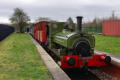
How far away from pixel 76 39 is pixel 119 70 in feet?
7.50

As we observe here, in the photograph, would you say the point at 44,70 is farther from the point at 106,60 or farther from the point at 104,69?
the point at 104,69

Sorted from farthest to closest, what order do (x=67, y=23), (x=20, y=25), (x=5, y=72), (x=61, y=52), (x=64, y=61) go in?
(x=20, y=25), (x=67, y=23), (x=61, y=52), (x=64, y=61), (x=5, y=72)

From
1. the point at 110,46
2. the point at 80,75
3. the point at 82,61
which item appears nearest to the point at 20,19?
the point at 110,46

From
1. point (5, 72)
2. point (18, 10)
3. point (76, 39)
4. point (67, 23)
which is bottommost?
point (5, 72)

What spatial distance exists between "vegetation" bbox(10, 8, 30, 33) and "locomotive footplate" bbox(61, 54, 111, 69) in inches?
2363

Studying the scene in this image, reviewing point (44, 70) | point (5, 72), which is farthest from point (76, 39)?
point (5, 72)

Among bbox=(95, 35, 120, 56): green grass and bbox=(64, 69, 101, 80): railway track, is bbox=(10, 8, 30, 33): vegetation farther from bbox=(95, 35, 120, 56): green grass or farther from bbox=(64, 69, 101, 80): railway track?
bbox=(64, 69, 101, 80): railway track

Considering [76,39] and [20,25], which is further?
[20,25]

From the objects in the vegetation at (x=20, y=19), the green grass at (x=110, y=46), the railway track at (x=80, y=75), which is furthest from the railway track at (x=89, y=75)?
the vegetation at (x=20, y=19)

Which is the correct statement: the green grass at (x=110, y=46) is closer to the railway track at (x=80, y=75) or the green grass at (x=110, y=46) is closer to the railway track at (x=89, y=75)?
the railway track at (x=89, y=75)

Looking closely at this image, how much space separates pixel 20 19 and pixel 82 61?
61.2 metres

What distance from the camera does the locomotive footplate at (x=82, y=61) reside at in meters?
7.65

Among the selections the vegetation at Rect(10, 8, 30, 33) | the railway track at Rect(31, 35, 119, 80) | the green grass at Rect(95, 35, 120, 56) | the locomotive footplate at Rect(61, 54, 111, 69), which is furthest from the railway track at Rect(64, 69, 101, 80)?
the vegetation at Rect(10, 8, 30, 33)

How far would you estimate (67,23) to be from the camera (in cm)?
1128
